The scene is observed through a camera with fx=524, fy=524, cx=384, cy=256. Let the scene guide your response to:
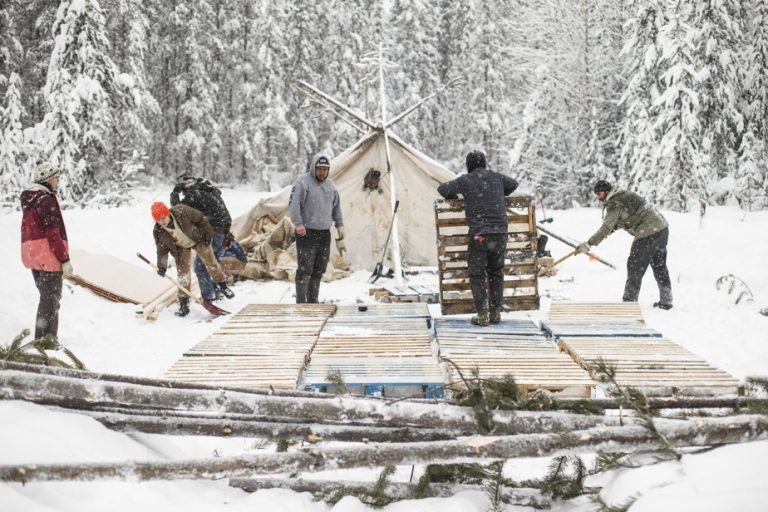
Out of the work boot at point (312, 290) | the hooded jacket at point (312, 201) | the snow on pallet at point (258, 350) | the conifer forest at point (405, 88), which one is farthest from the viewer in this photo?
the conifer forest at point (405, 88)

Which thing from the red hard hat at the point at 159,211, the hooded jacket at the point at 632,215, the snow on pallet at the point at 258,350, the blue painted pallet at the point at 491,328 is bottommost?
the blue painted pallet at the point at 491,328

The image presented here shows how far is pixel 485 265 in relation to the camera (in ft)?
18.9

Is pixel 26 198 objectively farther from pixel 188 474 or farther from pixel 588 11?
pixel 588 11

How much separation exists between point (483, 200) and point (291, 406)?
12.0 feet

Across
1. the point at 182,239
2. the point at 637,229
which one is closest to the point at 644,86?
the point at 637,229

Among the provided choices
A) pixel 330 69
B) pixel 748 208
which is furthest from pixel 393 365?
pixel 330 69

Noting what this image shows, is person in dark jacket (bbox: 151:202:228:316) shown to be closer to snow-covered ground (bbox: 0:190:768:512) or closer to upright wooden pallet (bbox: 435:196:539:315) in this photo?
snow-covered ground (bbox: 0:190:768:512)

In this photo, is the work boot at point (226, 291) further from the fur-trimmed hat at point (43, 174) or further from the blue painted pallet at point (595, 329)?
the blue painted pallet at point (595, 329)

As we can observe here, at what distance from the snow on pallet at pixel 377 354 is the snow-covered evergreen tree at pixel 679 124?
1277 centimetres

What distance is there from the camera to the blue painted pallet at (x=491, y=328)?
546cm

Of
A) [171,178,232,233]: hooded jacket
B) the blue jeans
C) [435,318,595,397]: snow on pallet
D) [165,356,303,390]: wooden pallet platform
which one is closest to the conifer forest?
[171,178,232,233]: hooded jacket

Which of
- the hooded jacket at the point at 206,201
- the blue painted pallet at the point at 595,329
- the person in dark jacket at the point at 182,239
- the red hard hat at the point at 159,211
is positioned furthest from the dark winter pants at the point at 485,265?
the hooded jacket at the point at 206,201

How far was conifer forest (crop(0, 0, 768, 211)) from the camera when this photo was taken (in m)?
15.2

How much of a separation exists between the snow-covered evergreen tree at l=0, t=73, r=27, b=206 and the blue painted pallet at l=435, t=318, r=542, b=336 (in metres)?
14.1
